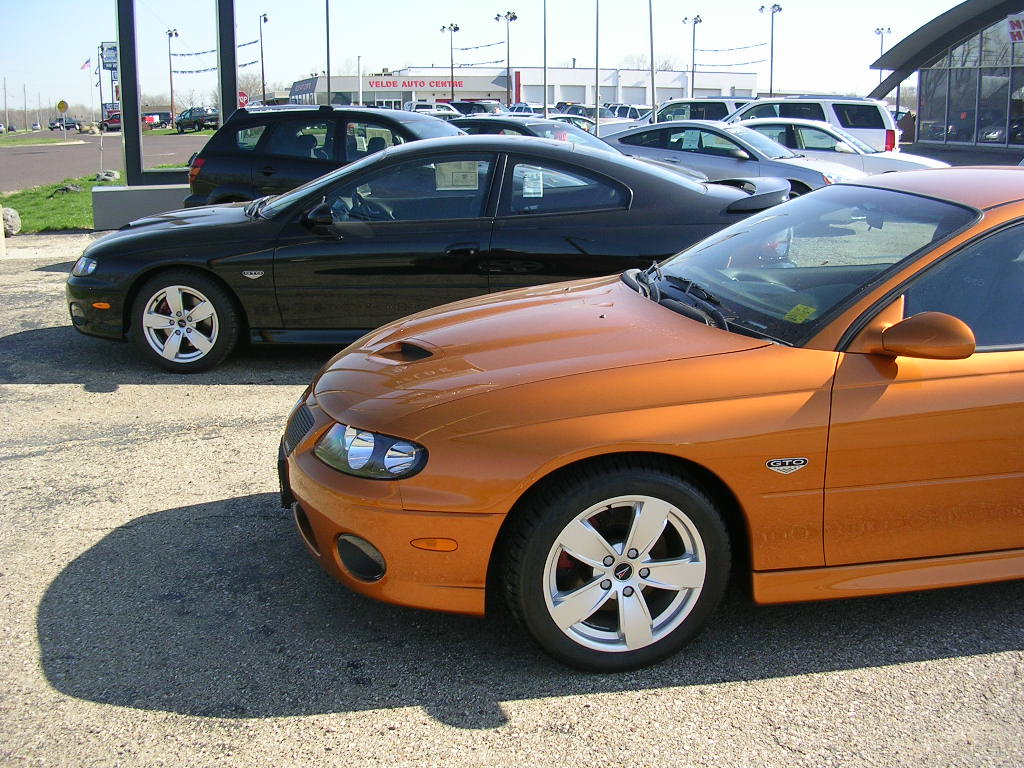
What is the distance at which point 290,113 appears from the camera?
1028 centimetres

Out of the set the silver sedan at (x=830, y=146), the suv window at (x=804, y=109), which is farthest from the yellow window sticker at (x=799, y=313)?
the suv window at (x=804, y=109)

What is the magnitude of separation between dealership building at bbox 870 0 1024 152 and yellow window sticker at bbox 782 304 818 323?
A: 33458mm

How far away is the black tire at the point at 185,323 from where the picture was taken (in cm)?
632

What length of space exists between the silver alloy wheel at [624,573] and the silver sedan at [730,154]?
33.7 feet

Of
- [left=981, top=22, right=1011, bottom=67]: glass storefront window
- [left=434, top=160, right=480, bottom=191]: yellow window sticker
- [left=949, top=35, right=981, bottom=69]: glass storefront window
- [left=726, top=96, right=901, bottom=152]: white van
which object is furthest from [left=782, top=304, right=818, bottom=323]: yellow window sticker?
[left=949, top=35, right=981, bottom=69]: glass storefront window

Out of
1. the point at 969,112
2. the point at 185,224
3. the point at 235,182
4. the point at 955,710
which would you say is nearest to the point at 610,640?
the point at 955,710

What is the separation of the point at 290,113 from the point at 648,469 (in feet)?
27.7

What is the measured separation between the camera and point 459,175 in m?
6.38

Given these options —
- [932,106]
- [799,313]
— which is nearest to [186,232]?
[799,313]

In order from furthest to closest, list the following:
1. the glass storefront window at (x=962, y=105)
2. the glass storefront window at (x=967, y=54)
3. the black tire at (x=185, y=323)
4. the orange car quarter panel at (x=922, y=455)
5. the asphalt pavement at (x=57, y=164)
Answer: the glass storefront window at (x=967, y=54)
the glass storefront window at (x=962, y=105)
the asphalt pavement at (x=57, y=164)
the black tire at (x=185, y=323)
the orange car quarter panel at (x=922, y=455)

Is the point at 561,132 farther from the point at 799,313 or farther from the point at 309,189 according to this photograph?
the point at 799,313

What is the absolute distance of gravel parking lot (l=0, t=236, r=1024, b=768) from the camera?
8.77 ft

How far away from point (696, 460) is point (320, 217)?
402cm

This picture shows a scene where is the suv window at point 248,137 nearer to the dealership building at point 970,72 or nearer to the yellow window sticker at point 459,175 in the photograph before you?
the yellow window sticker at point 459,175
